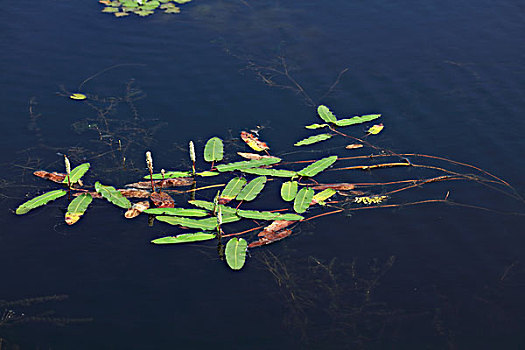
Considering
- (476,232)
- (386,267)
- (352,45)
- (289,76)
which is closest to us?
(386,267)

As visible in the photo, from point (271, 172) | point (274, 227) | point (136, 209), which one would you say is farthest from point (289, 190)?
point (136, 209)

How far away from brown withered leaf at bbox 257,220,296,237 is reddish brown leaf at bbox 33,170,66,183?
3426 millimetres

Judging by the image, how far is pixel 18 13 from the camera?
15.2 meters

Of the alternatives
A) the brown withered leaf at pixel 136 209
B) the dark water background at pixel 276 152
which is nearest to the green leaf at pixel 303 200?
the dark water background at pixel 276 152

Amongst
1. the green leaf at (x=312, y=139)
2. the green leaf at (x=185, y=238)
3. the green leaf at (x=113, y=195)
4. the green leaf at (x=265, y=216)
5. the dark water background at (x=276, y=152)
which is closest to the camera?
the dark water background at (x=276, y=152)

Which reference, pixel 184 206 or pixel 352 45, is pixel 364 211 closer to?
pixel 184 206

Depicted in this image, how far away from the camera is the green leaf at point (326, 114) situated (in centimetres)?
1162

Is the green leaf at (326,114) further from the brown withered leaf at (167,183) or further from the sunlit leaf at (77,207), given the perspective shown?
the sunlit leaf at (77,207)

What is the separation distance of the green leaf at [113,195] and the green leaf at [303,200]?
100 inches

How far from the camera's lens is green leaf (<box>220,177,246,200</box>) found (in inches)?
385

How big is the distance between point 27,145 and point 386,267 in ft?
21.3

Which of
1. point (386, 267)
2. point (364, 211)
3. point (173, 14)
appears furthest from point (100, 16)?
point (386, 267)

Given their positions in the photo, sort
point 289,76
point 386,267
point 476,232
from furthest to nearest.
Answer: point 289,76
point 476,232
point 386,267

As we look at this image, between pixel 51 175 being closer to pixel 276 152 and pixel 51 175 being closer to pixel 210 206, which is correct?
pixel 210 206
